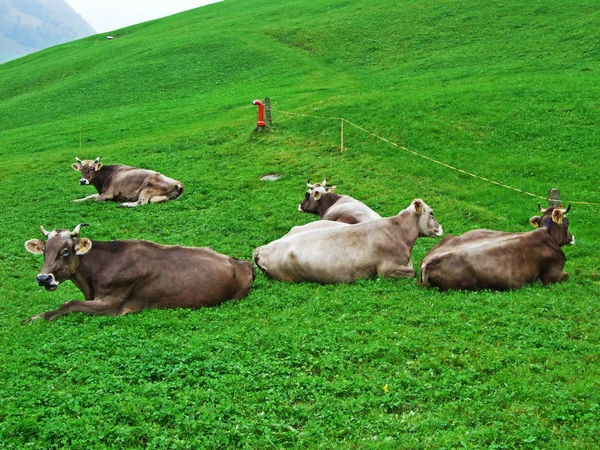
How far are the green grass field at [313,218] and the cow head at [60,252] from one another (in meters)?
0.99

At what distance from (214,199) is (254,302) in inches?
418

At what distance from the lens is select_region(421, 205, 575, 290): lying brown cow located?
13016mm

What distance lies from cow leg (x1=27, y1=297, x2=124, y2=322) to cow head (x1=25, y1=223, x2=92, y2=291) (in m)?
0.55

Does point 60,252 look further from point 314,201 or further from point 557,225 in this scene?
point 557,225

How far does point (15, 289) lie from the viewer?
548 inches

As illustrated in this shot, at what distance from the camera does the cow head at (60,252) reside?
12031mm

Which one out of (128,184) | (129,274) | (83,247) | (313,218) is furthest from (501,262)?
(128,184)

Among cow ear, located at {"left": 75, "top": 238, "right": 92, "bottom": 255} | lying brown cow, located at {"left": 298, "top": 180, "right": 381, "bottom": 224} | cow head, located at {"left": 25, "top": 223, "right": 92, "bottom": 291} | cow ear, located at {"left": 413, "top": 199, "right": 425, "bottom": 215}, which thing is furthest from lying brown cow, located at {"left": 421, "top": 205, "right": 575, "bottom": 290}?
cow head, located at {"left": 25, "top": 223, "right": 92, "bottom": 291}

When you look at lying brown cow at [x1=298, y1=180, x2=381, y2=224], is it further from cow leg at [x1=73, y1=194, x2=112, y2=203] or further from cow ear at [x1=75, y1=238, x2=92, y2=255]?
cow ear at [x1=75, y1=238, x2=92, y2=255]

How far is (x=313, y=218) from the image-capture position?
65.6 feet

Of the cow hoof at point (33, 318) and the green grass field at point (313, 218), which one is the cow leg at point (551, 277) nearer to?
the green grass field at point (313, 218)

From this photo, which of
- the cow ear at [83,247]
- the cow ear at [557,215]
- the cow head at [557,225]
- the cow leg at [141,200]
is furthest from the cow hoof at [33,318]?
the cow leg at [141,200]

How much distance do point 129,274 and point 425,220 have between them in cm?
754

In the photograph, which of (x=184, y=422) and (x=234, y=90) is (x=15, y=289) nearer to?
(x=184, y=422)
